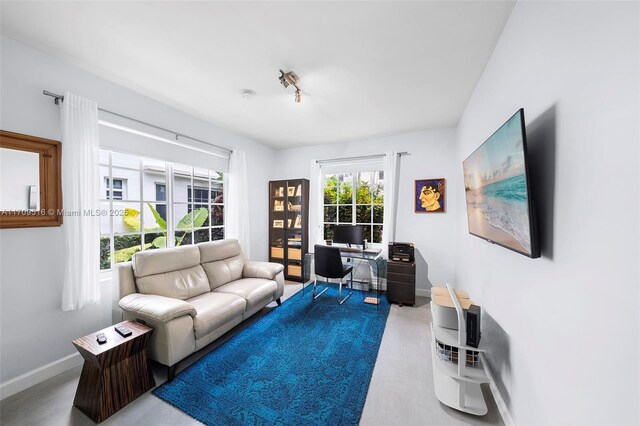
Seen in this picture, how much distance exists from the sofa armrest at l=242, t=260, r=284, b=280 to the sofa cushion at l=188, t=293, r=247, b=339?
0.66 metres

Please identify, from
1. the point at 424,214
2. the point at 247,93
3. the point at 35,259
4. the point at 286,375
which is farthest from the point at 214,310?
the point at 424,214

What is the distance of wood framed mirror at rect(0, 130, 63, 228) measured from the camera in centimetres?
177

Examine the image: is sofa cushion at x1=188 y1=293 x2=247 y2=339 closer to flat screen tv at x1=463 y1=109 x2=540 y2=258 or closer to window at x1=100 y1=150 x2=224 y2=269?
window at x1=100 y1=150 x2=224 y2=269

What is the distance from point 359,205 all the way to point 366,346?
247cm

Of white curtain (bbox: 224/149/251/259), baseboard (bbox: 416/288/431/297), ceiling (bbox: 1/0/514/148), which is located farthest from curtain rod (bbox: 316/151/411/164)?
baseboard (bbox: 416/288/431/297)

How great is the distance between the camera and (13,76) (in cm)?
182

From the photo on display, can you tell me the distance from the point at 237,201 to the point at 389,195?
8.14 feet

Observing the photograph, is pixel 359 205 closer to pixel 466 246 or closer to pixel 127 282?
pixel 466 246

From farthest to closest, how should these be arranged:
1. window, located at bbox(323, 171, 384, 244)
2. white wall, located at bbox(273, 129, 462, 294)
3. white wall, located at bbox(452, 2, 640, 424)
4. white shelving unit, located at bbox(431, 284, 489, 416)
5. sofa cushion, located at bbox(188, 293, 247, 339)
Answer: window, located at bbox(323, 171, 384, 244)
white wall, located at bbox(273, 129, 462, 294)
sofa cushion, located at bbox(188, 293, 247, 339)
white shelving unit, located at bbox(431, 284, 489, 416)
white wall, located at bbox(452, 2, 640, 424)

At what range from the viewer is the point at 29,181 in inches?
73.6

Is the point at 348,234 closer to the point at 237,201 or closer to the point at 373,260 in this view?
the point at 373,260

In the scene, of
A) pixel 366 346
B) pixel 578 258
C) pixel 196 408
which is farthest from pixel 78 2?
pixel 366 346

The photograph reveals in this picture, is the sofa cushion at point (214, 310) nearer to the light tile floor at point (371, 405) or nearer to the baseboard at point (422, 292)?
the light tile floor at point (371, 405)

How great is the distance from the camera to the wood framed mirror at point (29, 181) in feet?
5.82
